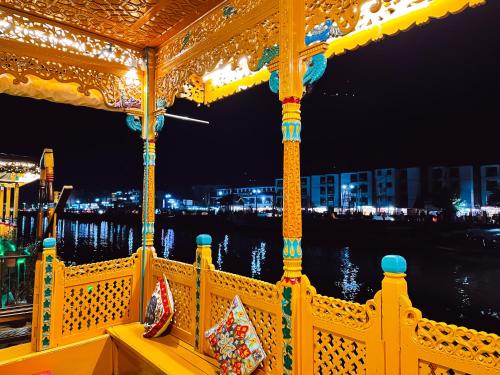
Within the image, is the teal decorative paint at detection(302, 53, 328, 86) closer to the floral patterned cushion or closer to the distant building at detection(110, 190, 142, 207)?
the floral patterned cushion

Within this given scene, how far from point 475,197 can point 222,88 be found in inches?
1972

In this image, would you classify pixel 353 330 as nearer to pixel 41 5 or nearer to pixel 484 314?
pixel 41 5

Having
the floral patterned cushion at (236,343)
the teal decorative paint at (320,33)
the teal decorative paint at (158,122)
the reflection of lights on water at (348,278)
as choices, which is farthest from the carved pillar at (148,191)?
the reflection of lights on water at (348,278)

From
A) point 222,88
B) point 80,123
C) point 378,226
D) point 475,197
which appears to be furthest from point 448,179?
point 222,88

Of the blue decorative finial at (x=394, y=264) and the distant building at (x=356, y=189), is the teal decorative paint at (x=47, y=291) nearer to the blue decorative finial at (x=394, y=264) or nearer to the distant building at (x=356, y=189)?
the blue decorative finial at (x=394, y=264)

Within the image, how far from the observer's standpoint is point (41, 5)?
11.0ft

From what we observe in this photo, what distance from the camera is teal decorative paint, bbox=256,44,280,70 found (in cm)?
278

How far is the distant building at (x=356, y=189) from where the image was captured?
178 feet

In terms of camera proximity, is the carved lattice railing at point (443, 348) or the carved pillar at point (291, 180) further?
the carved pillar at point (291, 180)

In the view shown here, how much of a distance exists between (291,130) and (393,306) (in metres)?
1.40

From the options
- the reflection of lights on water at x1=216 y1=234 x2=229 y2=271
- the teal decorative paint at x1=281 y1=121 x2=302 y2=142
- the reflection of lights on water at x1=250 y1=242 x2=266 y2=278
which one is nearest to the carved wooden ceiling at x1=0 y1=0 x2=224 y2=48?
the teal decorative paint at x1=281 y1=121 x2=302 y2=142

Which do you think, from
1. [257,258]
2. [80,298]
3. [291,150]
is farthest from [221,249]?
[291,150]

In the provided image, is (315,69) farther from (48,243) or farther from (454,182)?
(454,182)

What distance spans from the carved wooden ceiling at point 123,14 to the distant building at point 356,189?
53.5m
